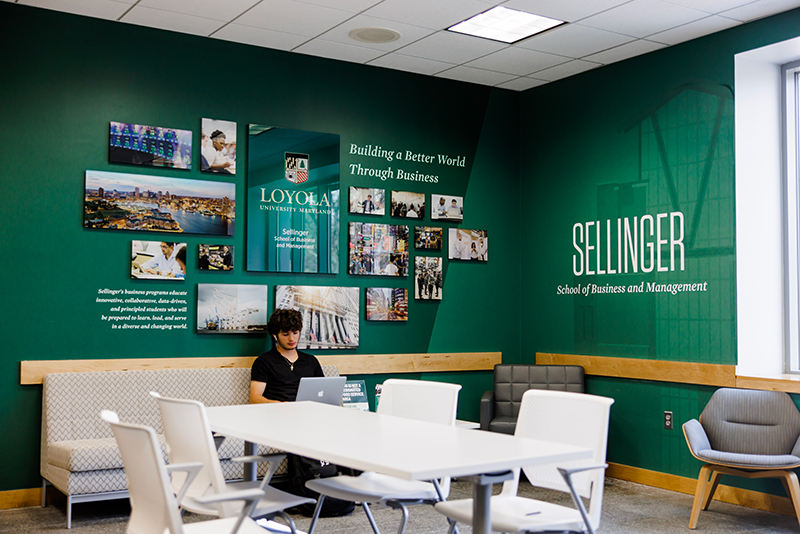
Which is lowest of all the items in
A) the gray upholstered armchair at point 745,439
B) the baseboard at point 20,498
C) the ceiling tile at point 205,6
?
the baseboard at point 20,498

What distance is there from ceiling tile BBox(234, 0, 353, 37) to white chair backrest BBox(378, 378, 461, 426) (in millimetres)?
2697

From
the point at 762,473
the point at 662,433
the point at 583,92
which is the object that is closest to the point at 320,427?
the point at 762,473

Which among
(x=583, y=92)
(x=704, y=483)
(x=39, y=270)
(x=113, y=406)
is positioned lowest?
(x=704, y=483)

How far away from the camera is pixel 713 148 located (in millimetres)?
5727

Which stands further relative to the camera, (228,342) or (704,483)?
(228,342)

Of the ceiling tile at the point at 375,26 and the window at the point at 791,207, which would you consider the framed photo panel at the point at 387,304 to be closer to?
the ceiling tile at the point at 375,26

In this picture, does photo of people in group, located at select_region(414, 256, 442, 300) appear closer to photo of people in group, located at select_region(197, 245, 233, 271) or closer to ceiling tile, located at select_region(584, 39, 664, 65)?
photo of people in group, located at select_region(197, 245, 233, 271)

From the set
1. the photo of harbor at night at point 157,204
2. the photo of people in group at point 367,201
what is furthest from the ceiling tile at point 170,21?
Answer: the photo of people in group at point 367,201

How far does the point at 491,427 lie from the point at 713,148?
2671 mm

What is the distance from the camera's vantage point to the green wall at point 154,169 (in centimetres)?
528

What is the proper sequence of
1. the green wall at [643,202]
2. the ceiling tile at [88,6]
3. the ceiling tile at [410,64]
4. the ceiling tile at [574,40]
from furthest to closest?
1. the ceiling tile at [410,64]
2. the ceiling tile at [574,40]
3. the green wall at [643,202]
4. the ceiling tile at [88,6]

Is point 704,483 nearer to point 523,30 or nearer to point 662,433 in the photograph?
point 662,433

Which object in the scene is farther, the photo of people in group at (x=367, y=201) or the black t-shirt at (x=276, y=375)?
the photo of people in group at (x=367, y=201)

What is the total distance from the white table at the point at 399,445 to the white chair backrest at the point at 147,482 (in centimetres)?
51
